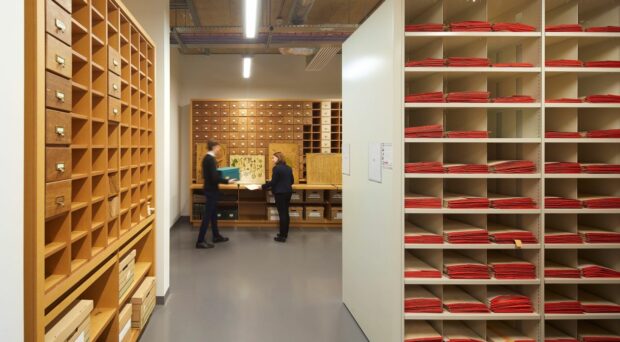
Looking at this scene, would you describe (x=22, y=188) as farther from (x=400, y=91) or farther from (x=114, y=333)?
(x=400, y=91)

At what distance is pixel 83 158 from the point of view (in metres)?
2.22

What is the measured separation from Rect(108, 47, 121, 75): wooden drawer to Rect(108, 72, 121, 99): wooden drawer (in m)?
0.04

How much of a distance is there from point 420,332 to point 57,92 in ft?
8.46

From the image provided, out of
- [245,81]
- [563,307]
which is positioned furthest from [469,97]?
[245,81]

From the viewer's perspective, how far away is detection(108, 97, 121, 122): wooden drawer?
8.54 ft

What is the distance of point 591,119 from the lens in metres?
2.99

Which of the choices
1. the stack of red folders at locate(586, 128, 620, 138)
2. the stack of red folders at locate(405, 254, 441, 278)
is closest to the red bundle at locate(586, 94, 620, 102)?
the stack of red folders at locate(586, 128, 620, 138)

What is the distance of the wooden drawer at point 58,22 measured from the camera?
1.70 metres

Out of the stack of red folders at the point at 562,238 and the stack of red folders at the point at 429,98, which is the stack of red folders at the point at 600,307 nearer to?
the stack of red folders at the point at 562,238

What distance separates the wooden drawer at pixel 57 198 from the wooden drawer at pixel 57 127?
0.61ft

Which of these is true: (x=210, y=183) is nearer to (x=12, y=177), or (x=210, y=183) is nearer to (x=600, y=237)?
(x=12, y=177)

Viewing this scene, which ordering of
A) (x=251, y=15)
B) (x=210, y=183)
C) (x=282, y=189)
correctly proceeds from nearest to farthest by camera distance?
(x=251, y=15) → (x=210, y=183) → (x=282, y=189)

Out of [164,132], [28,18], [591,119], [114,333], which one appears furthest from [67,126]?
[591,119]

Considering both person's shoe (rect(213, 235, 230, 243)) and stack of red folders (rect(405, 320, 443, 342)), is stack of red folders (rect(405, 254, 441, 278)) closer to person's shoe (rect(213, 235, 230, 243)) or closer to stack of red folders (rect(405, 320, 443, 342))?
stack of red folders (rect(405, 320, 443, 342))
